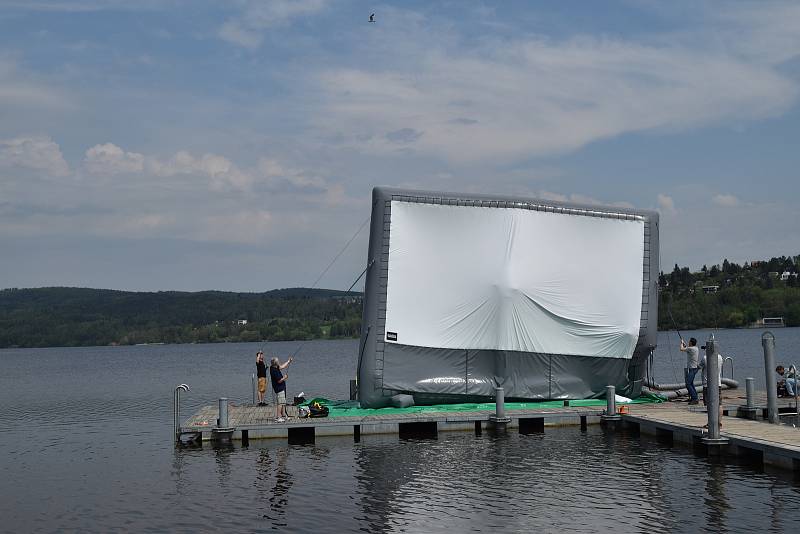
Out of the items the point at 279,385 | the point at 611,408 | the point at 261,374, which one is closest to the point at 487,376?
the point at 611,408

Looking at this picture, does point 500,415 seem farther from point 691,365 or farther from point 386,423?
point 691,365

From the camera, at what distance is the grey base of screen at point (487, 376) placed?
2795cm

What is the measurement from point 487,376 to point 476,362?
0.61 m

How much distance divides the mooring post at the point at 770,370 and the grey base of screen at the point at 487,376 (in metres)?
5.60

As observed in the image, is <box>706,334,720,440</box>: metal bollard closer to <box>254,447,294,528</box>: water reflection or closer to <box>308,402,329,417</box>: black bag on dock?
<box>254,447,294,528</box>: water reflection

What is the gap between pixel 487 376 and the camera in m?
28.7

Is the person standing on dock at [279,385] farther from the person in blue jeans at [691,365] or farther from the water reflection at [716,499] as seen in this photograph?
the person in blue jeans at [691,365]

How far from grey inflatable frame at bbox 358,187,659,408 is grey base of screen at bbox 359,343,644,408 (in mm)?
31

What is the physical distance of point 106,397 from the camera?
5506cm

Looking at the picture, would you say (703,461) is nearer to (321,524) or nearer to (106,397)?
(321,524)

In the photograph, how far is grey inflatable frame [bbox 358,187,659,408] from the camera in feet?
91.4

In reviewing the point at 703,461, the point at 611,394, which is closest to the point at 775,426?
the point at 703,461

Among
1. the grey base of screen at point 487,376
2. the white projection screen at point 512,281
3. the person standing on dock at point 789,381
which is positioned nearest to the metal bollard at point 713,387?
the white projection screen at point 512,281

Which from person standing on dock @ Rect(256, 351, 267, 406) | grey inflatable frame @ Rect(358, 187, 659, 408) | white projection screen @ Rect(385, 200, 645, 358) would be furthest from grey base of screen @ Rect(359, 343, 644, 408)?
person standing on dock @ Rect(256, 351, 267, 406)
